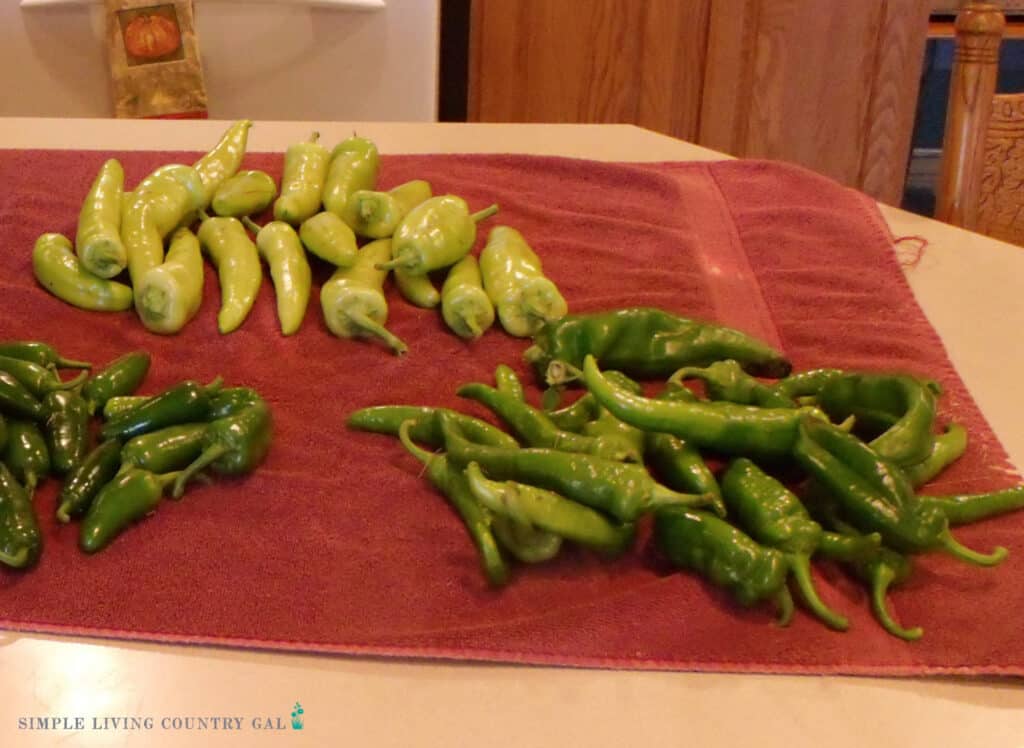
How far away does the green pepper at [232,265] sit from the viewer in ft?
4.47

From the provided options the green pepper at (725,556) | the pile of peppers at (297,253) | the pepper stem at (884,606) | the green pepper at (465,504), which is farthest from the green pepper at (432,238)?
the pepper stem at (884,606)

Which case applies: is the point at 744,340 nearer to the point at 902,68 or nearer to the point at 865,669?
the point at 865,669

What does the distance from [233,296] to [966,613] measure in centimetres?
90

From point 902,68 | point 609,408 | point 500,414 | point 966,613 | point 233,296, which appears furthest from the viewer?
point 902,68

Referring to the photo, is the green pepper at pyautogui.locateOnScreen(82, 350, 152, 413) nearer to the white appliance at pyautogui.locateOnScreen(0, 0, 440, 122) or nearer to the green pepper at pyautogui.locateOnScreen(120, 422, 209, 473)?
the green pepper at pyautogui.locateOnScreen(120, 422, 209, 473)

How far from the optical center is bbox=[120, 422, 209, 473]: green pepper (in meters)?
1.00

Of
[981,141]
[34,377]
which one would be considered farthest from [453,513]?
[981,141]

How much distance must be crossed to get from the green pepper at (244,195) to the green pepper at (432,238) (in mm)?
241

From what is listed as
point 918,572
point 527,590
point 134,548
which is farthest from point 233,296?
point 918,572

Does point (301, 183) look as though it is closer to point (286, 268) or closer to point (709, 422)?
point (286, 268)

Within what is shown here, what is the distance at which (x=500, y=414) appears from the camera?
1.10 metres

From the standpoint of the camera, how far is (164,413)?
1.06 meters

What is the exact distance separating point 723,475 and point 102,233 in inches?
33.0

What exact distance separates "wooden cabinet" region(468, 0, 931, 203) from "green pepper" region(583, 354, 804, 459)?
6.69 feet
